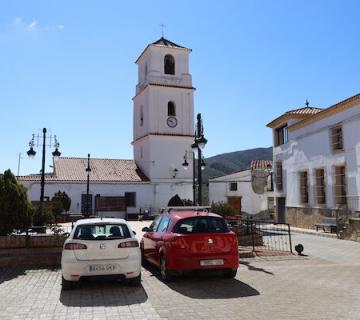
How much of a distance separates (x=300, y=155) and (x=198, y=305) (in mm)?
20612

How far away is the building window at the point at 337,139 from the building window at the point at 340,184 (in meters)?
1.08

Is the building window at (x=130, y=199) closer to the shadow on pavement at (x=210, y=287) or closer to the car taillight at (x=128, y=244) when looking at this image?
the shadow on pavement at (x=210, y=287)

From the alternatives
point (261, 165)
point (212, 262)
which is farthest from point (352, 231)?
point (261, 165)

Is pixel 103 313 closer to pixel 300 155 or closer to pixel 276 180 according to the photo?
pixel 300 155

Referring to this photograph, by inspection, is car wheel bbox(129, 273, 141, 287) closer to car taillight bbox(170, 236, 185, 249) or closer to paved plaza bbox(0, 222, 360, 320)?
paved plaza bbox(0, 222, 360, 320)

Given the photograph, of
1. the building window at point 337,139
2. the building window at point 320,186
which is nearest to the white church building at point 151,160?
the building window at point 320,186

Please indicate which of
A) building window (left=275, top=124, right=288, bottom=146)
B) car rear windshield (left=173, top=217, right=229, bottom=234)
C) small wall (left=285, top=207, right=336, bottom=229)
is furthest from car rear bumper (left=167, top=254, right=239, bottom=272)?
building window (left=275, top=124, right=288, bottom=146)

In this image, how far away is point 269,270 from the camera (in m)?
10.4

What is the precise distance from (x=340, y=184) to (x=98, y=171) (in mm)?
23763

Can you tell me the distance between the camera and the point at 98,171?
3931 centimetres

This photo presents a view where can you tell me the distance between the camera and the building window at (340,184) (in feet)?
71.2

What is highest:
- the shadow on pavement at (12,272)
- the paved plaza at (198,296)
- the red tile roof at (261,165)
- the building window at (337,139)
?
the red tile roof at (261,165)

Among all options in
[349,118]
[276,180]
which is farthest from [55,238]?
[276,180]

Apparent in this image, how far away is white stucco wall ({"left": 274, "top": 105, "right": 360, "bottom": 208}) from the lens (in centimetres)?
2052
